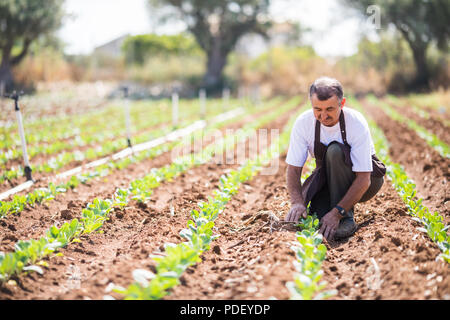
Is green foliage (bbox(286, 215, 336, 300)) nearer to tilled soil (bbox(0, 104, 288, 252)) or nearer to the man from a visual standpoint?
the man

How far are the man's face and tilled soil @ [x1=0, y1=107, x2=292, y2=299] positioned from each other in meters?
1.58

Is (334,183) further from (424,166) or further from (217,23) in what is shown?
(217,23)

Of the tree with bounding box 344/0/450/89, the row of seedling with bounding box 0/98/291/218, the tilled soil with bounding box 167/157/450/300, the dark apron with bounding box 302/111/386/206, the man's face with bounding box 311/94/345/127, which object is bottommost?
the tilled soil with bounding box 167/157/450/300

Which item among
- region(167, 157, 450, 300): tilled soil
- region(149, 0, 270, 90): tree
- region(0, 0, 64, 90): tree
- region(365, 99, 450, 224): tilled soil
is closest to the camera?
region(167, 157, 450, 300): tilled soil

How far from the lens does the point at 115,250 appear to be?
11.3ft

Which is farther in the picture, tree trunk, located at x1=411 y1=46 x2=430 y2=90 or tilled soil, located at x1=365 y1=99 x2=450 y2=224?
tree trunk, located at x1=411 y1=46 x2=430 y2=90

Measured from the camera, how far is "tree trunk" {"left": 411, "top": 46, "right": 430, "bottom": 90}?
23.8m

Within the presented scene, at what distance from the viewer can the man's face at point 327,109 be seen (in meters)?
3.01

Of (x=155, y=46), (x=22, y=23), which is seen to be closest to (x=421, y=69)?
(x=22, y=23)

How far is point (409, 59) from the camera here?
26.2 meters

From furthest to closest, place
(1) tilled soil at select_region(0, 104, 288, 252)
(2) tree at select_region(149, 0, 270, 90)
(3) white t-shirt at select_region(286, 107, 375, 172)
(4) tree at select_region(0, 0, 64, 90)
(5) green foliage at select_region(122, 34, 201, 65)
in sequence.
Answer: (5) green foliage at select_region(122, 34, 201, 65) → (2) tree at select_region(149, 0, 270, 90) → (4) tree at select_region(0, 0, 64, 90) → (1) tilled soil at select_region(0, 104, 288, 252) → (3) white t-shirt at select_region(286, 107, 375, 172)

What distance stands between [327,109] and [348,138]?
363mm

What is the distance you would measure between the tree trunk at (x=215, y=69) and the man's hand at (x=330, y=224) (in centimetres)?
2580

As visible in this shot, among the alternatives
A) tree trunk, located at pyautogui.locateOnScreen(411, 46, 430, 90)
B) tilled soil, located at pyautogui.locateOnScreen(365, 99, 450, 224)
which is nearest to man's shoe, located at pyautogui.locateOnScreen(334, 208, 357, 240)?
tilled soil, located at pyautogui.locateOnScreen(365, 99, 450, 224)
